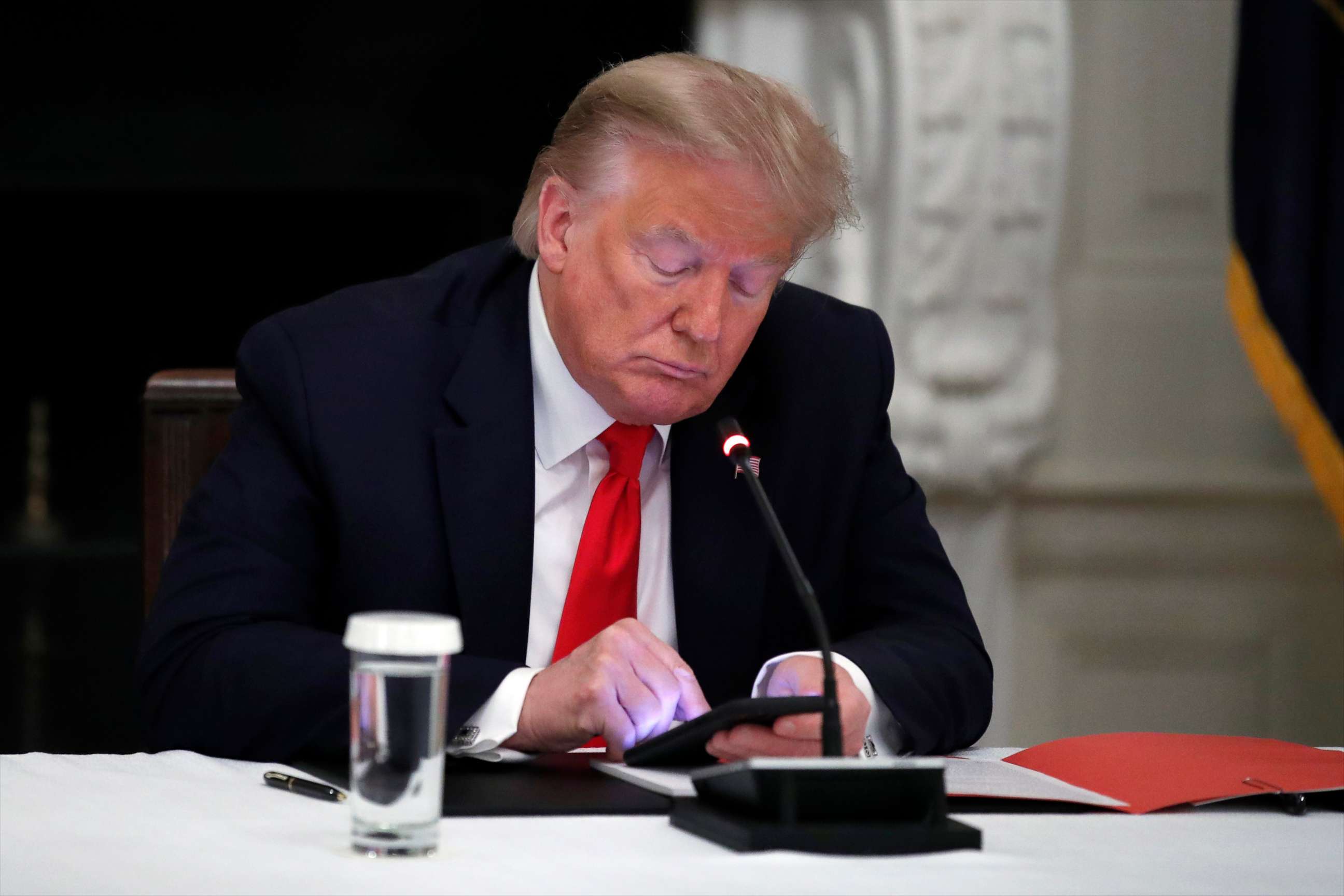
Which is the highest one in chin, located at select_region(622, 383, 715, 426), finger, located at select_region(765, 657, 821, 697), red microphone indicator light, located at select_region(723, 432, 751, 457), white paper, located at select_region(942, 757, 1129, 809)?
chin, located at select_region(622, 383, 715, 426)

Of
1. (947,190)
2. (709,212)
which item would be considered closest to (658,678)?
(709,212)

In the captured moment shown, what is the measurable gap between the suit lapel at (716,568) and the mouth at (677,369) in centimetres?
12

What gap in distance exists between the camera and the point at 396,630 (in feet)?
2.95

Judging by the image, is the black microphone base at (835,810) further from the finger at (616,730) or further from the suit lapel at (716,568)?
the suit lapel at (716,568)

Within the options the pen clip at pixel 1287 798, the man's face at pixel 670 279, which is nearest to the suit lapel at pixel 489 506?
the man's face at pixel 670 279

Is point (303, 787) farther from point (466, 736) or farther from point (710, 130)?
point (710, 130)

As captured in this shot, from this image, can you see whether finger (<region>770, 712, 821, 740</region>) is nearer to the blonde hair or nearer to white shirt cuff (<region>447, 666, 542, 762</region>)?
white shirt cuff (<region>447, 666, 542, 762</region>)

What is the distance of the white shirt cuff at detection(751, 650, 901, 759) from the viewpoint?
1.48 meters

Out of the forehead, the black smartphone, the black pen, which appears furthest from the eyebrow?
the black pen

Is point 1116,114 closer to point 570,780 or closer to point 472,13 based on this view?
point 472,13

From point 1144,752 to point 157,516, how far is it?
1120mm

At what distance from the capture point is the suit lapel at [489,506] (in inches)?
63.8

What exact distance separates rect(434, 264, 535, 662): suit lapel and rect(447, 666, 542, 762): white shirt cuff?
240mm

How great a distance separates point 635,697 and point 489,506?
1.23 ft
